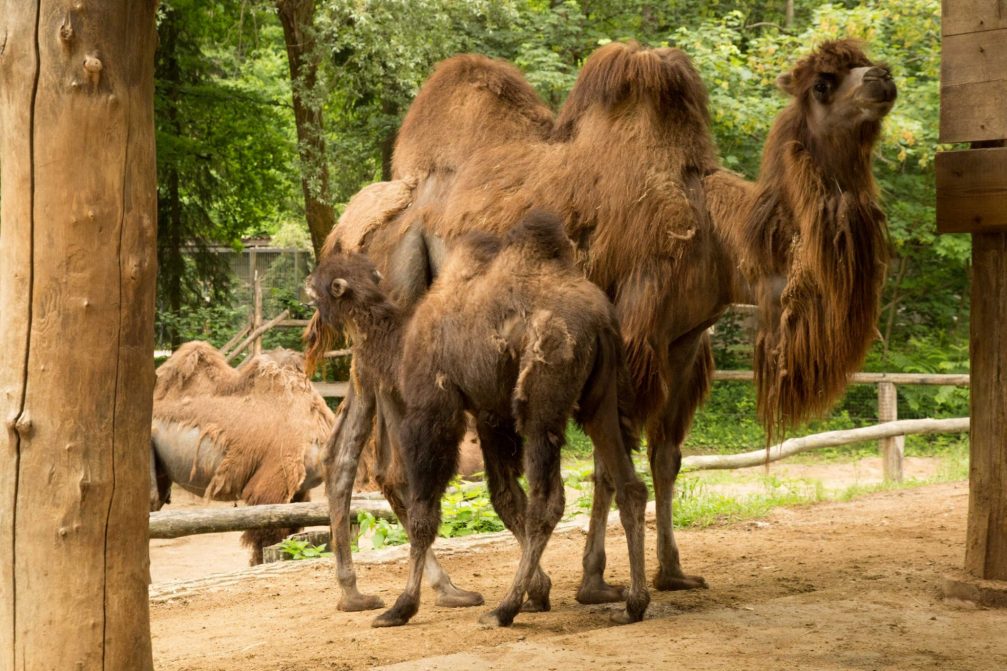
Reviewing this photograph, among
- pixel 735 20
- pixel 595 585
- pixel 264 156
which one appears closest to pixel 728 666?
pixel 595 585

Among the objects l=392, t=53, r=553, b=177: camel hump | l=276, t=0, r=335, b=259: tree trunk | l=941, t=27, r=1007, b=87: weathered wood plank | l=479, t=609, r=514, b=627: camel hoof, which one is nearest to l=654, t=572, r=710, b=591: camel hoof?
l=479, t=609, r=514, b=627: camel hoof

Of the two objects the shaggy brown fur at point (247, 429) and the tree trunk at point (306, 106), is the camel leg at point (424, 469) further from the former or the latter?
the tree trunk at point (306, 106)

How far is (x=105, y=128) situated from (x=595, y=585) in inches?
141

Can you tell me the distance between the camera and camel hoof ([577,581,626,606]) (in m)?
6.12

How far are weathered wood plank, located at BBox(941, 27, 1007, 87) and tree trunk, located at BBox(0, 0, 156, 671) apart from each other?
3828 millimetres

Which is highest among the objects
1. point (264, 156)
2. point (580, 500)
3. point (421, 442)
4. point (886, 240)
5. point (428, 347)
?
point (264, 156)

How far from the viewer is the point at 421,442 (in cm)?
559

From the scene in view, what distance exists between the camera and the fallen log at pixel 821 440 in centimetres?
1058

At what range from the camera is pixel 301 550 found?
8.61 metres

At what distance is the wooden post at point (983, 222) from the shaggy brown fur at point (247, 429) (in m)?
5.91

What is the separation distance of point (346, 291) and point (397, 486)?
1.19 meters

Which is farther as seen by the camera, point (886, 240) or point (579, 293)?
point (886, 240)

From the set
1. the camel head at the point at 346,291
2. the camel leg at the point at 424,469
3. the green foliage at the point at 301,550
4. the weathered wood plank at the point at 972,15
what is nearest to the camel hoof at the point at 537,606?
the camel leg at the point at 424,469

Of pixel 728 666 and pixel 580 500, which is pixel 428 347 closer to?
pixel 728 666
